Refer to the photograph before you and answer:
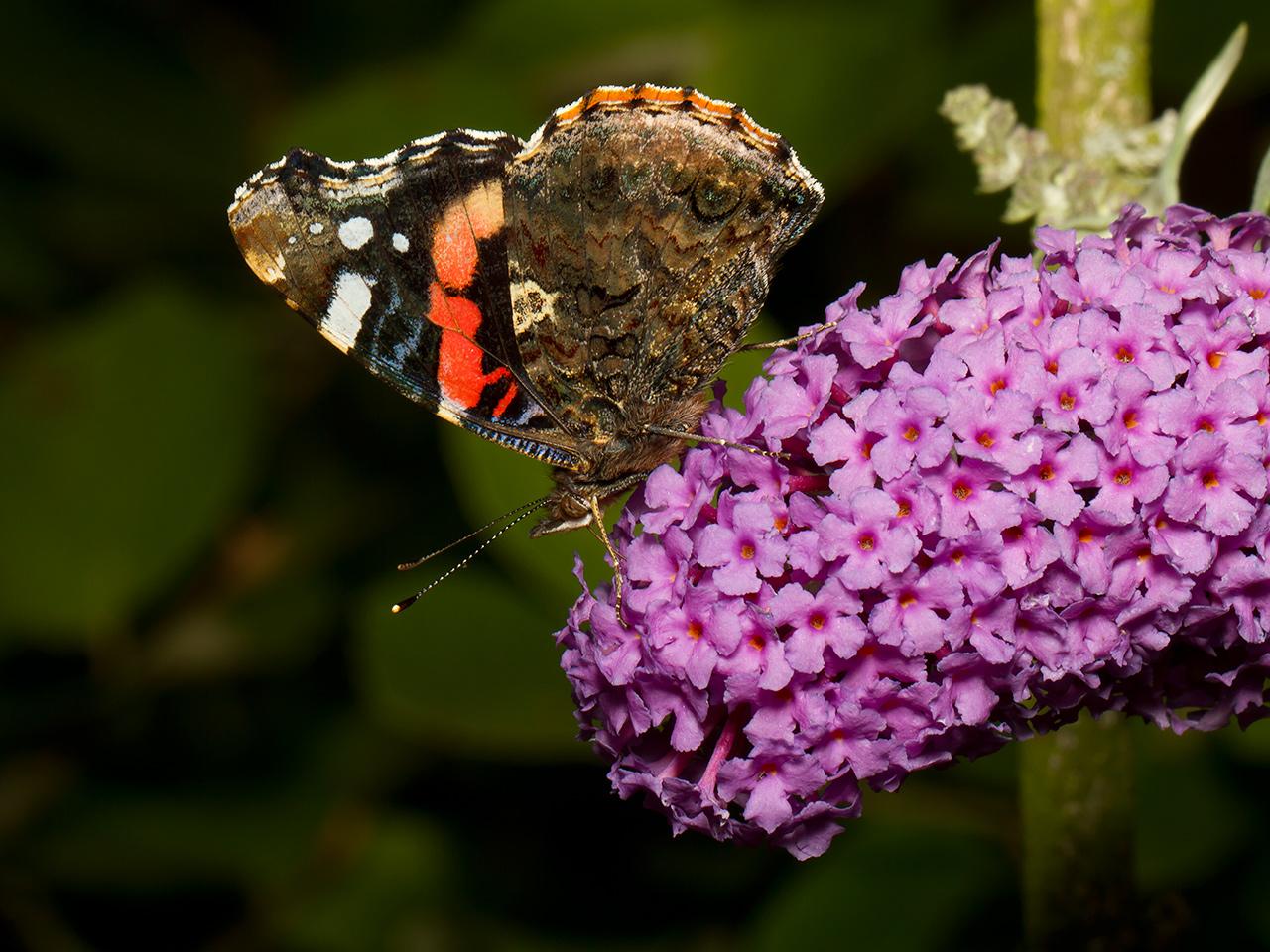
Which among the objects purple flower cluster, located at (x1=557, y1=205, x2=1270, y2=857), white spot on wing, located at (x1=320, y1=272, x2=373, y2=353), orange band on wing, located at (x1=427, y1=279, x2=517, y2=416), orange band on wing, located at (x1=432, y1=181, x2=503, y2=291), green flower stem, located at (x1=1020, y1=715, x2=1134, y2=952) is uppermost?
orange band on wing, located at (x1=432, y1=181, x2=503, y2=291)

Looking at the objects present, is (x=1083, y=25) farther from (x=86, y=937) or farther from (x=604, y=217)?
(x=86, y=937)

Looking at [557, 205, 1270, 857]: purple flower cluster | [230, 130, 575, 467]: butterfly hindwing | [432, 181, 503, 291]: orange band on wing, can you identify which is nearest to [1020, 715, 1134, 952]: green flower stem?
[557, 205, 1270, 857]: purple flower cluster

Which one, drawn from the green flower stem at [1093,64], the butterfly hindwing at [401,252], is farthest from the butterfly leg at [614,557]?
the green flower stem at [1093,64]

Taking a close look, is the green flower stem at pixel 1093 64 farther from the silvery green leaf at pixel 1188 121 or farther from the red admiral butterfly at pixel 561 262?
the red admiral butterfly at pixel 561 262

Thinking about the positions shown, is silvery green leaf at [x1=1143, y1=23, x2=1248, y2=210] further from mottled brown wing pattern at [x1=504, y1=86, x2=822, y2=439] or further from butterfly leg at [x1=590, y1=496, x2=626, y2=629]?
butterfly leg at [x1=590, y1=496, x2=626, y2=629]

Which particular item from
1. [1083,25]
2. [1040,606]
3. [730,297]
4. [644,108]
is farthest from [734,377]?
[1040,606]

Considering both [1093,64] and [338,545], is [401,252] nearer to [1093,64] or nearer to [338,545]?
[1093,64]

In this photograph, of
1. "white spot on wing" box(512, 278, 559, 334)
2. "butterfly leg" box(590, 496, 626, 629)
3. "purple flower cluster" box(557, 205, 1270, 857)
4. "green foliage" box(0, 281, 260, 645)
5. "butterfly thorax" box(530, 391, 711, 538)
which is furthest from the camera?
"green foliage" box(0, 281, 260, 645)
